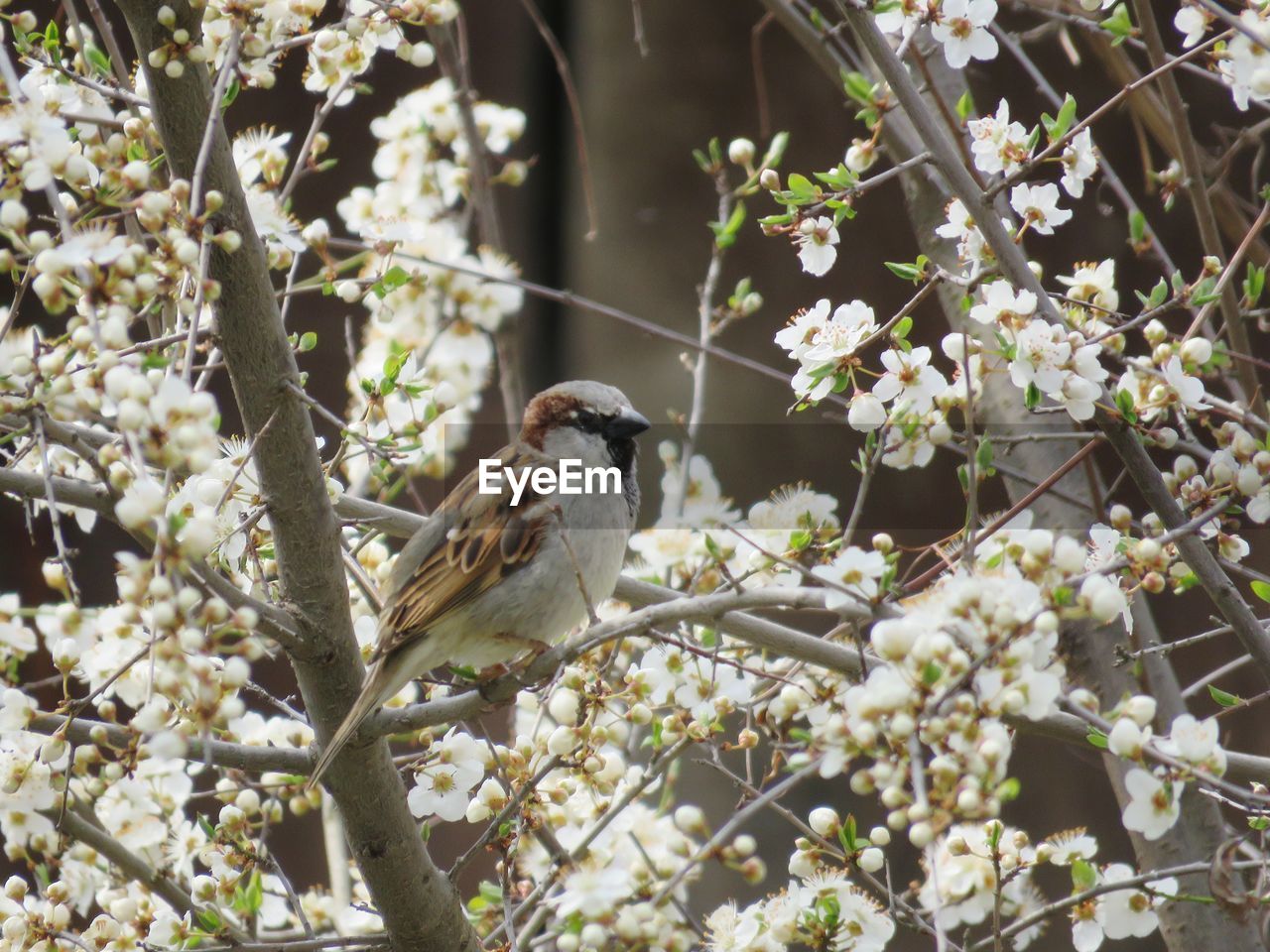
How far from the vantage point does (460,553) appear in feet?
7.28

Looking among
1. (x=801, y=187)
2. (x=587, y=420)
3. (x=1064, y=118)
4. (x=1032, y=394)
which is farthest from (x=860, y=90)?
(x=587, y=420)

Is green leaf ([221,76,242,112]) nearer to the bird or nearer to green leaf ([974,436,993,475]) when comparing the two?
the bird

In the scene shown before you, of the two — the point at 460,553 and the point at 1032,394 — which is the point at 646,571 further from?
the point at 1032,394

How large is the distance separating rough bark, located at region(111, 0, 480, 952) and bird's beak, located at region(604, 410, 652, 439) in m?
Result: 0.86

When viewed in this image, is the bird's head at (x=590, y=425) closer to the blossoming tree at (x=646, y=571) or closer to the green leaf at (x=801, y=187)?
the blossoming tree at (x=646, y=571)

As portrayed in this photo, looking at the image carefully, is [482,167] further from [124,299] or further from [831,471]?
[124,299]

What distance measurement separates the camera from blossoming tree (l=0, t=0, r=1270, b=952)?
116 centimetres

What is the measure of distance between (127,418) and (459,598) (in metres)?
1.17

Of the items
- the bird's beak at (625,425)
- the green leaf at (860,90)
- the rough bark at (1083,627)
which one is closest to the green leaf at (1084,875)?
the rough bark at (1083,627)

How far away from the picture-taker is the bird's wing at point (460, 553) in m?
2.10

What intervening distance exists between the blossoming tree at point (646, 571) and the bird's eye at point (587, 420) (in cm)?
19

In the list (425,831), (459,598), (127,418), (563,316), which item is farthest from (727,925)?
(563,316)

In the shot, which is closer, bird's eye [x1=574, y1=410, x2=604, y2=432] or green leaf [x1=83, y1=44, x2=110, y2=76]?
green leaf [x1=83, y1=44, x2=110, y2=76]

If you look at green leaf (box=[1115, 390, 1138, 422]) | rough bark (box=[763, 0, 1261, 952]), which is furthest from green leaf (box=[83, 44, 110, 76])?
green leaf (box=[1115, 390, 1138, 422])
